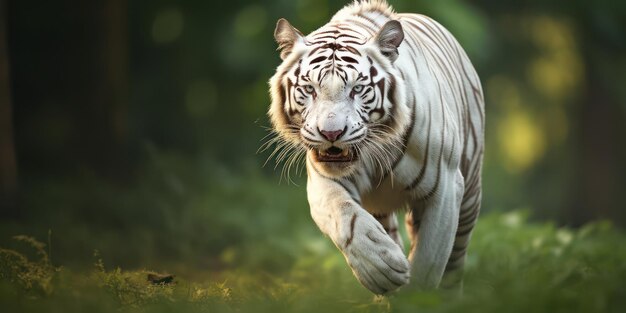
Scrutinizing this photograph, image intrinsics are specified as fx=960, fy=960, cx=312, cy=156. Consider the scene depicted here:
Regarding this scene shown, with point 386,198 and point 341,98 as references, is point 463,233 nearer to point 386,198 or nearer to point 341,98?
point 386,198

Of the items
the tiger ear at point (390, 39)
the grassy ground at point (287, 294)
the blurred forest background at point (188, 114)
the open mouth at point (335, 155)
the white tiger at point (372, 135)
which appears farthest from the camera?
the blurred forest background at point (188, 114)

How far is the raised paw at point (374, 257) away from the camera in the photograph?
475cm

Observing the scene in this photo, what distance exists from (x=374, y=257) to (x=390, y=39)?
46.5 inches

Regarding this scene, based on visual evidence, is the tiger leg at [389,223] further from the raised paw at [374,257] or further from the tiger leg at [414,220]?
the raised paw at [374,257]

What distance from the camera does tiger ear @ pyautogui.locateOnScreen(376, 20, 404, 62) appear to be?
16.7 feet

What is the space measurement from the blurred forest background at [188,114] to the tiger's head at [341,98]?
328 centimetres

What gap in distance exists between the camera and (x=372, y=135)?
4.98m

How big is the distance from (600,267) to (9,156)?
18.6 ft

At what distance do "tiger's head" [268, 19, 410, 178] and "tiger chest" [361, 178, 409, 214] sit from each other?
16cm

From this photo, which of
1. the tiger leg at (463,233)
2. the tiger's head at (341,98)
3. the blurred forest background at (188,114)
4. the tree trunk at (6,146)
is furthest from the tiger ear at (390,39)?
the tree trunk at (6,146)

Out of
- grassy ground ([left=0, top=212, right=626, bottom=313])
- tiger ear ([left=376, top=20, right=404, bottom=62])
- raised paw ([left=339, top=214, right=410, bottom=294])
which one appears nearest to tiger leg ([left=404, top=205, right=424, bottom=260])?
grassy ground ([left=0, top=212, right=626, bottom=313])

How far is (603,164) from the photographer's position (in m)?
16.8

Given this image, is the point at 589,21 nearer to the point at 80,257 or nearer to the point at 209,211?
the point at 209,211

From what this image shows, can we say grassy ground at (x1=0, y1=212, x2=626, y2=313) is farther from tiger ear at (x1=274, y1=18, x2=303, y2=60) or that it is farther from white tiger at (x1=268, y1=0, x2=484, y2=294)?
tiger ear at (x1=274, y1=18, x2=303, y2=60)
